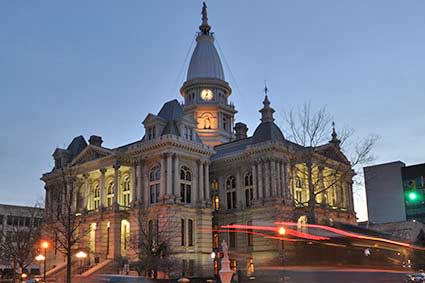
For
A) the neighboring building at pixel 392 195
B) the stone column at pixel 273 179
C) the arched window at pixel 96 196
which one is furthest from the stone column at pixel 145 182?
the neighboring building at pixel 392 195

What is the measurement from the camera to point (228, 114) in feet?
319

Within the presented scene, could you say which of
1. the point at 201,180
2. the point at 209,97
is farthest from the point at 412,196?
the point at 209,97

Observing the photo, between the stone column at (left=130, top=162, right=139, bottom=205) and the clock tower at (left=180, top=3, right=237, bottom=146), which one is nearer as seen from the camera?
the stone column at (left=130, top=162, right=139, bottom=205)

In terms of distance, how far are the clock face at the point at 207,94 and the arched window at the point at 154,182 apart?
26.4 metres

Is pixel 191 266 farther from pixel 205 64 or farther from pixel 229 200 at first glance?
pixel 205 64

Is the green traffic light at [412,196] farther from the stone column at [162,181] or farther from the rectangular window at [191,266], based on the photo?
the stone column at [162,181]

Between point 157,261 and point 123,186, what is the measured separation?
72.0 ft

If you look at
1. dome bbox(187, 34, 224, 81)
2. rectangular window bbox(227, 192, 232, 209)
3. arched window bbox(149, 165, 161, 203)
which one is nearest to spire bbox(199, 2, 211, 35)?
dome bbox(187, 34, 224, 81)

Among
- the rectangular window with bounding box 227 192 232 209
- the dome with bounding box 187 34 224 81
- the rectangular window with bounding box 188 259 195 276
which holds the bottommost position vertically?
the rectangular window with bounding box 188 259 195 276

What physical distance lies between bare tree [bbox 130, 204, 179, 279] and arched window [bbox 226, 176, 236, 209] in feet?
45.5

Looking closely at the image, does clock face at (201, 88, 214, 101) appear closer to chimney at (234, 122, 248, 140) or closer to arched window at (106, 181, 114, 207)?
chimney at (234, 122, 248, 140)

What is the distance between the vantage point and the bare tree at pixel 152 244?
59.6m

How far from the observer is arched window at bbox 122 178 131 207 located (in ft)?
255

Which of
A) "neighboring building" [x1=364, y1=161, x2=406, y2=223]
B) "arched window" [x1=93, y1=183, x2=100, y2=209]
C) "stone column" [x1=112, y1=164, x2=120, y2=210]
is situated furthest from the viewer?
"neighboring building" [x1=364, y1=161, x2=406, y2=223]
